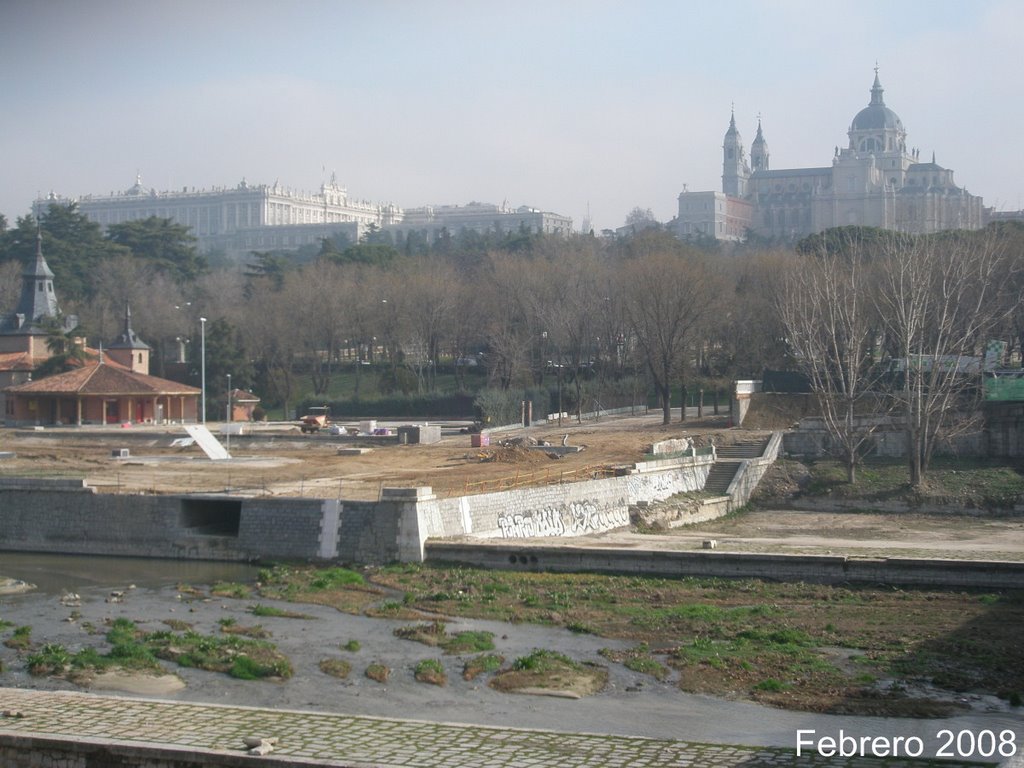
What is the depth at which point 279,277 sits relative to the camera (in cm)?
9231

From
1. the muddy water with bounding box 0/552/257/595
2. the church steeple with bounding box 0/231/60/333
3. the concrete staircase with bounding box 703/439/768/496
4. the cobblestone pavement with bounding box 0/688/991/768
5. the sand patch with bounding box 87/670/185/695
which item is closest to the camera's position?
the cobblestone pavement with bounding box 0/688/991/768

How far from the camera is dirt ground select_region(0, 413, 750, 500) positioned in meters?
37.9

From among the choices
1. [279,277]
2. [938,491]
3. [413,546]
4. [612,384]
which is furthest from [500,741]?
[279,277]

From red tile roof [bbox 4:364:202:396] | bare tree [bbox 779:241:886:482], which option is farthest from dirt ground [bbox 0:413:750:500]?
bare tree [bbox 779:241:886:482]

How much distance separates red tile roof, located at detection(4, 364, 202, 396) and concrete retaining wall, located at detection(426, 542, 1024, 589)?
3527 cm

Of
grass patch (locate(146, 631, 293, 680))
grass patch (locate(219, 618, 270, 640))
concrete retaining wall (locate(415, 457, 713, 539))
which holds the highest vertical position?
concrete retaining wall (locate(415, 457, 713, 539))

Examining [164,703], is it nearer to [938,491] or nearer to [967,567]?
[967,567]

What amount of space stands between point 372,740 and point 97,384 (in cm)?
4923

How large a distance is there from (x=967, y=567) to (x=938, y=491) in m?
15.1

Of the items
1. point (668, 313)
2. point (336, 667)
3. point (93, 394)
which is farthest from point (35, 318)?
point (336, 667)

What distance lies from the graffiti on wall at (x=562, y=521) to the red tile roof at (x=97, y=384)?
31.9 metres

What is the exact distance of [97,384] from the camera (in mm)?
60406

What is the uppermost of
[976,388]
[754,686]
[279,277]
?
[279,277]

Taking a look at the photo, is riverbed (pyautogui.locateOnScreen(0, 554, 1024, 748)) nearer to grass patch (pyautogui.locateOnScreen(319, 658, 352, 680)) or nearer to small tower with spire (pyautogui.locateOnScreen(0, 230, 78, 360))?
grass patch (pyautogui.locateOnScreen(319, 658, 352, 680))
